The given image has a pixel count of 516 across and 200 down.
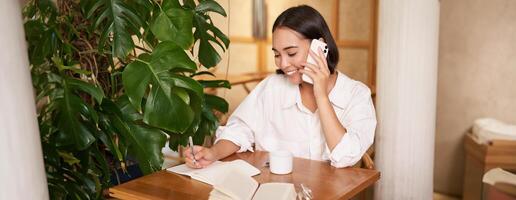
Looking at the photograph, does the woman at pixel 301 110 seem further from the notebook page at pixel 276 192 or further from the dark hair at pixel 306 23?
the notebook page at pixel 276 192

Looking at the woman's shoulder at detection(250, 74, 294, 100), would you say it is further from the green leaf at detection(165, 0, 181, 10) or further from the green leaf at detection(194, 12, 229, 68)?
the green leaf at detection(165, 0, 181, 10)

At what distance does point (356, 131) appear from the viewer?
1554 mm

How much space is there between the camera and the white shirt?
63.7 inches

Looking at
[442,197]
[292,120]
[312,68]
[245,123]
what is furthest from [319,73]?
[442,197]

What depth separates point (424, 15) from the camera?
1.89 meters

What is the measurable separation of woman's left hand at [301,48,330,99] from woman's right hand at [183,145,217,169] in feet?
1.41

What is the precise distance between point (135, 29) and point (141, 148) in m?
0.44

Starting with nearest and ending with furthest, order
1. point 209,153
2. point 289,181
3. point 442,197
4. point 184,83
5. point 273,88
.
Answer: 1. point 289,181
2. point 184,83
3. point 209,153
4. point 273,88
5. point 442,197

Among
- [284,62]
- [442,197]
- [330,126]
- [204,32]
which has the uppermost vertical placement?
[204,32]

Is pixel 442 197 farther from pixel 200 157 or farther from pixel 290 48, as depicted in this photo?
pixel 200 157

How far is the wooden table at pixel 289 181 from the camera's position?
3.90 feet

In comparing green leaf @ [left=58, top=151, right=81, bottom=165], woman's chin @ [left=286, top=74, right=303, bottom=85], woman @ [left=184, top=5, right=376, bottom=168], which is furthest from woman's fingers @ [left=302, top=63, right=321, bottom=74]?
green leaf @ [left=58, top=151, right=81, bottom=165]

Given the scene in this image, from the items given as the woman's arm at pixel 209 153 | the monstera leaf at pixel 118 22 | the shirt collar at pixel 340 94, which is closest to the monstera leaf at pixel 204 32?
the monstera leaf at pixel 118 22

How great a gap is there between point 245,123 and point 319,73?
40cm
